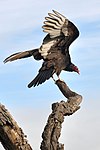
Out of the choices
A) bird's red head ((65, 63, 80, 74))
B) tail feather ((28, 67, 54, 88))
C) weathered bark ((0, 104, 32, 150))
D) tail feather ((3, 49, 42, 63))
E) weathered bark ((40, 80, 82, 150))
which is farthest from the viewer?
bird's red head ((65, 63, 80, 74))

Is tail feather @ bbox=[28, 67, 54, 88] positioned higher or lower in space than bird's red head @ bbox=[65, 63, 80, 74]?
lower

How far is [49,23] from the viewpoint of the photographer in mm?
8305

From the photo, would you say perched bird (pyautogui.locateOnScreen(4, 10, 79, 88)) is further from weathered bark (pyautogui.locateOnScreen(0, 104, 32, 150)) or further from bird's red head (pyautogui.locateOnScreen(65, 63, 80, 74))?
weathered bark (pyautogui.locateOnScreen(0, 104, 32, 150))

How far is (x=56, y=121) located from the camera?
5.48 m

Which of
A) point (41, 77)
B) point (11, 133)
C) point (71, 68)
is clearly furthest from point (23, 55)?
point (11, 133)

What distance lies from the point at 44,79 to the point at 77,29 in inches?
69.4

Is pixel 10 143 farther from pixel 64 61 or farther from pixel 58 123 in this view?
pixel 64 61

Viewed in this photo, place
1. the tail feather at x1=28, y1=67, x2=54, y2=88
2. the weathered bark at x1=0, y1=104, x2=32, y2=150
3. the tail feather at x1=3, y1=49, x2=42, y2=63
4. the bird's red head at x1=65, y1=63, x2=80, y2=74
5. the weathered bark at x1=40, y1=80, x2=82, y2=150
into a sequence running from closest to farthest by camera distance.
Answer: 1. the weathered bark at x1=0, y1=104, x2=32, y2=150
2. the weathered bark at x1=40, y1=80, x2=82, y2=150
3. the tail feather at x1=28, y1=67, x2=54, y2=88
4. the tail feather at x1=3, y1=49, x2=42, y2=63
5. the bird's red head at x1=65, y1=63, x2=80, y2=74

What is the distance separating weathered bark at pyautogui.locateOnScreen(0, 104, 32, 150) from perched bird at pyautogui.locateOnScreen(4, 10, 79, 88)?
8.78 ft

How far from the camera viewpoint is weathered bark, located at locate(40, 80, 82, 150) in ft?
17.6

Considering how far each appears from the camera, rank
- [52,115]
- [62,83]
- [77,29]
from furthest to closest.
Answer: [77,29]
[62,83]
[52,115]

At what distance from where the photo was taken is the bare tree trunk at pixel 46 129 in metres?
5.20

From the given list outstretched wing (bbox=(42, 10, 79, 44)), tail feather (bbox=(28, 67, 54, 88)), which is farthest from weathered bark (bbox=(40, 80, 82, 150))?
outstretched wing (bbox=(42, 10, 79, 44))

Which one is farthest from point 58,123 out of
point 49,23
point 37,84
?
point 49,23
